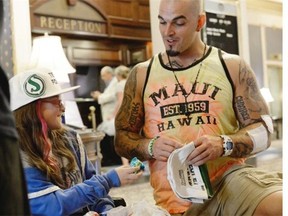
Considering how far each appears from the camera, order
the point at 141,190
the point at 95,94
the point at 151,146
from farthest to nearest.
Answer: the point at 95,94, the point at 141,190, the point at 151,146

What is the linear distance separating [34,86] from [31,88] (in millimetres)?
14

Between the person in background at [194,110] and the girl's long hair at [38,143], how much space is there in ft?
1.27

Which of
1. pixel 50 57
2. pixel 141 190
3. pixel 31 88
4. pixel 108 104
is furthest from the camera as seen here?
pixel 108 104

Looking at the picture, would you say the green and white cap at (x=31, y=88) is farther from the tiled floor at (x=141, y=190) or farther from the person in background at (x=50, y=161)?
the tiled floor at (x=141, y=190)

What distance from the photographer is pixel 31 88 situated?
1714mm

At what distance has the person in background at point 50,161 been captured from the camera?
158cm

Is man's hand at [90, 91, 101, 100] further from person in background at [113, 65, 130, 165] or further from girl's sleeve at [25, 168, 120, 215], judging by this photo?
girl's sleeve at [25, 168, 120, 215]

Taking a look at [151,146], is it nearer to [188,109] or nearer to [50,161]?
[188,109]

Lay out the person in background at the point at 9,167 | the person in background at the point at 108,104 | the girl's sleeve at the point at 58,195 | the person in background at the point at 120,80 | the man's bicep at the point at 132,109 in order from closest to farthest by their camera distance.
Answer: the person in background at the point at 9,167
the girl's sleeve at the point at 58,195
the man's bicep at the point at 132,109
the person in background at the point at 120,80
the person in background at the point at 108,104

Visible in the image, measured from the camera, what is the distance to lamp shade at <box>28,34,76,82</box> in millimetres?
3197

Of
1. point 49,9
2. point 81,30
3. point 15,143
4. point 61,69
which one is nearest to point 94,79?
point 81,30

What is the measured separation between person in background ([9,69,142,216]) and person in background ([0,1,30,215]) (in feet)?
3.12

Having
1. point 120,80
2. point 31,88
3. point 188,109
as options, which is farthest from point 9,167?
point 120,80

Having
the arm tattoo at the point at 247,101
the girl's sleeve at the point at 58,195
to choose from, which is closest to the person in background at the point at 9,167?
the girl's sleeve at the point at 58,195
